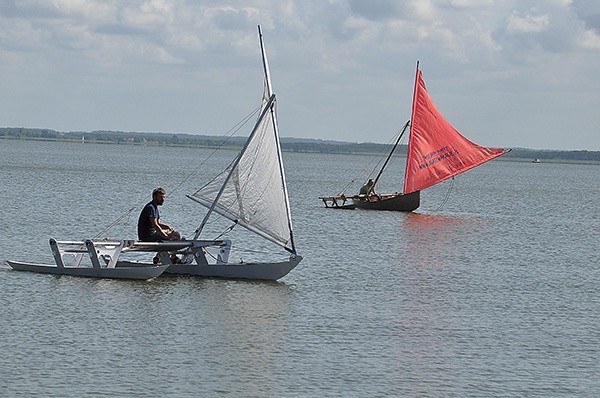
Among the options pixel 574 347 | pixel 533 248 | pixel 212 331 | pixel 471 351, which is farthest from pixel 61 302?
pixel 533 248

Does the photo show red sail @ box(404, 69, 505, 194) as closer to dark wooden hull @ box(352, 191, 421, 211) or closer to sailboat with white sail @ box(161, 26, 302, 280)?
dark wooden hull @ box(352, 191, 421, 211)

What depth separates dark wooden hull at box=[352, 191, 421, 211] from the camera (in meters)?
73.4

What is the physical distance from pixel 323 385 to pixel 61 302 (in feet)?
32.1

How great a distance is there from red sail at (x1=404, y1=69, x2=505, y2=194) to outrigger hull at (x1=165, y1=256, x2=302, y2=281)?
38036 mm

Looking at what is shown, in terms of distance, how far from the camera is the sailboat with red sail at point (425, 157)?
7375 cm

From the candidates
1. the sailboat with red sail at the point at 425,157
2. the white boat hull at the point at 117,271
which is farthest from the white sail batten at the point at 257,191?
the sailboat with red sail at the point at 425,157

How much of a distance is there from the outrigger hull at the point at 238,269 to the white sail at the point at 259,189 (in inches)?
20.2

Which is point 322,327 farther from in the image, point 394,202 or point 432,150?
point 432,150

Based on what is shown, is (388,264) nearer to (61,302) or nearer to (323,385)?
(61,302)

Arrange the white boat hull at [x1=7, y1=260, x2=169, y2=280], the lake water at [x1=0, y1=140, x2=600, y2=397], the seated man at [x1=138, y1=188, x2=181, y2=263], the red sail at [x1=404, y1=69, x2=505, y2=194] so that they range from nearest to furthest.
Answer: the lake water at [x1=0, y1=140, x2=600, y2=397]
the white boat hull at [x1=7, y1=260, x2=169, y2=280]
the seated man at [x1=138, y1=188, x2=181, y2=263]
the red sail at [x1=404, y1=69, x2=505, y2=194]

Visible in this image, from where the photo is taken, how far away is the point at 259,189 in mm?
36375

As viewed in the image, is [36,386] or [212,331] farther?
[212,331]

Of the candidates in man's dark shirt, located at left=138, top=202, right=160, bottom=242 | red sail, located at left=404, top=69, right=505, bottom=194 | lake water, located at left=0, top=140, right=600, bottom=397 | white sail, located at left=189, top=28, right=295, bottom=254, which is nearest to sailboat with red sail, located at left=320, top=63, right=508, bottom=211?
red sail, located at left=404, top=69, right=505, bottom=194

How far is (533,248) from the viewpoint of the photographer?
54.2 metres
